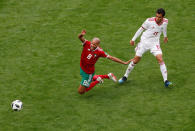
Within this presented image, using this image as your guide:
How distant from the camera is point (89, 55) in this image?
1091cm

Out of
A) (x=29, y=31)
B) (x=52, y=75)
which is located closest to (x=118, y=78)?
(x=52, y=75)

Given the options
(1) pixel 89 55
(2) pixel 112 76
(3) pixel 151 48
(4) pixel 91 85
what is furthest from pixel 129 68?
(1) pixel 89 55

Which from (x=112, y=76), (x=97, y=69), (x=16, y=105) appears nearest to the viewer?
(x=16, y=105)

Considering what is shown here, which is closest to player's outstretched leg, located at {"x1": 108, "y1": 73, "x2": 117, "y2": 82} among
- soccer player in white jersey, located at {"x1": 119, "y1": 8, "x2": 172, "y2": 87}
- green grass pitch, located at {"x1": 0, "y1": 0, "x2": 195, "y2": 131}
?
green grass pitch, located at {"x1": 0, "y1": 0, "x2": 195, "y2": 131}

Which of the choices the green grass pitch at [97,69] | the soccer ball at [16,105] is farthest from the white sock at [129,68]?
the soccer ball at [16,105]

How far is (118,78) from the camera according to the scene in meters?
12.3

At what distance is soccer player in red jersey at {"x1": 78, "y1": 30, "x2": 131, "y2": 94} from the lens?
10.8 m

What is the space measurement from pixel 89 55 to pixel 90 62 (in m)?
0.24

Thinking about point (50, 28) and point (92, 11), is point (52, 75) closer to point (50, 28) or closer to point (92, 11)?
point (50, 28)

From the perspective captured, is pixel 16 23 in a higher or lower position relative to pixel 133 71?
higher

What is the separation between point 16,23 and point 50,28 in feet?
5.00

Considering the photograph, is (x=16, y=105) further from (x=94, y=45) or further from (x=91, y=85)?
(x=94, y=45)

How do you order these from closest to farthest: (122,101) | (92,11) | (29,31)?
(122,101) < (29,31) < (92,11)

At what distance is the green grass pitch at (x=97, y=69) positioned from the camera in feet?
34.1
